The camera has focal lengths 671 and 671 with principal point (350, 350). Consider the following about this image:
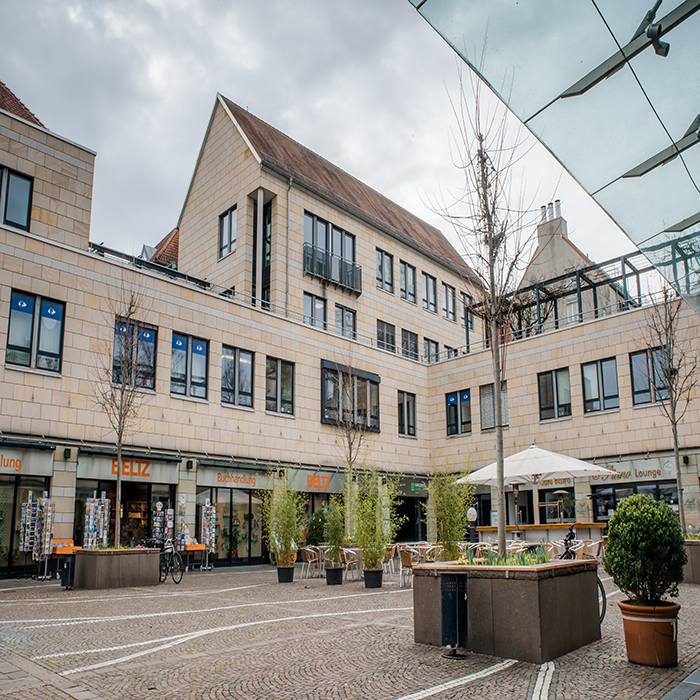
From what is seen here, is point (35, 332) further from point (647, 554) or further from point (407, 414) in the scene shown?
point (407, 414)

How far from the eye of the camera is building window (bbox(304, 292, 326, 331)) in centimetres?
2798

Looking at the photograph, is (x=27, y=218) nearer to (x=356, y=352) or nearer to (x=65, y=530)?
(x=65, y=530)

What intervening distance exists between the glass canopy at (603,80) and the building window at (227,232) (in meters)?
22.6

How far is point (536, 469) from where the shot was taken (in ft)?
51.4

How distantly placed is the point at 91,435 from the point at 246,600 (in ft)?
27.4

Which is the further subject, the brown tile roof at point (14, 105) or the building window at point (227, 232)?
the building window at point (227, 232)

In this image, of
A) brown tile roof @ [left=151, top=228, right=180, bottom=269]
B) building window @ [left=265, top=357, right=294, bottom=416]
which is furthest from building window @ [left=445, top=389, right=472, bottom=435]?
brown tile roof @ [left=151, top=228, right=180, bottom=269]

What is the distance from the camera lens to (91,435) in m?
18.2

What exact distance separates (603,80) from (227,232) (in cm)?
2444

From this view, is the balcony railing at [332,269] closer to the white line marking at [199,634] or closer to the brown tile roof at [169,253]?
the brown tile roof at [169,253]

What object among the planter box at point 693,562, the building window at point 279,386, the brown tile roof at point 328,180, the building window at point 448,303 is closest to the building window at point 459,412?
the brown tile roof at point 328,180

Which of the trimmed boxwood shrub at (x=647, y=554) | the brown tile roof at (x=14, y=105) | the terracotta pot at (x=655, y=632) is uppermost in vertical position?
the brown tile roof at (x=14, y=105)

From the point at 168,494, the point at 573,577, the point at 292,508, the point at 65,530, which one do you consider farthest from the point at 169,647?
the point at 168,494

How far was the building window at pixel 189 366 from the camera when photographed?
68.4 feet
